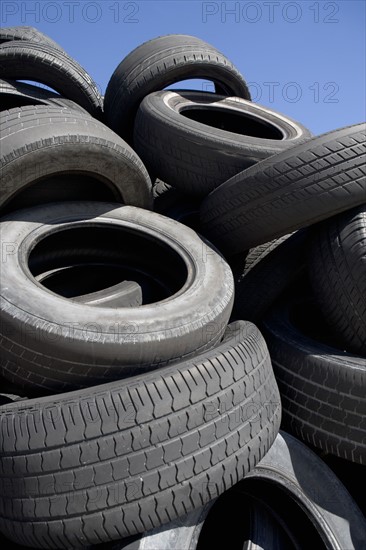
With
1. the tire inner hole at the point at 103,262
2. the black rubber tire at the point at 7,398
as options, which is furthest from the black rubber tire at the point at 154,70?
the black rubber tire at the point at 7,398

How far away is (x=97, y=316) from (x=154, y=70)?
9.97ft

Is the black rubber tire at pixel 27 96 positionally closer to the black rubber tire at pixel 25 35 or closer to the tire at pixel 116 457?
the black rubber tire at pixel 25 35

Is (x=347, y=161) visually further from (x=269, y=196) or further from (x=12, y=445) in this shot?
(x=12, y=445)

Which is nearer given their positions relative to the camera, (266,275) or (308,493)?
(308,493)

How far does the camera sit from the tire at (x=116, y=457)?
2.46m

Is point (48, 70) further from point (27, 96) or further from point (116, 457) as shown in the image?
point (116, 457)

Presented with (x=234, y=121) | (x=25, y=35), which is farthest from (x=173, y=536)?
(x=25, y=35)

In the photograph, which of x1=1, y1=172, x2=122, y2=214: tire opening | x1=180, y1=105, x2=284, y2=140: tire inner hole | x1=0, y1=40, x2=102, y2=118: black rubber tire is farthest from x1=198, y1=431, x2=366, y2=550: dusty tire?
x1=0, y1=40, x2=102, y2=118: black rubber tire

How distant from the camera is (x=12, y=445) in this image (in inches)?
100.0

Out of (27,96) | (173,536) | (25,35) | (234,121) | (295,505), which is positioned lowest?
(295,505)

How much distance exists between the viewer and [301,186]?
3689 mm

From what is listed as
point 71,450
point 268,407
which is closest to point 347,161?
point 268,407

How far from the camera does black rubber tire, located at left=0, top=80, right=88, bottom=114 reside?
4.86 metres

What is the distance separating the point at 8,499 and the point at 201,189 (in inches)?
110
